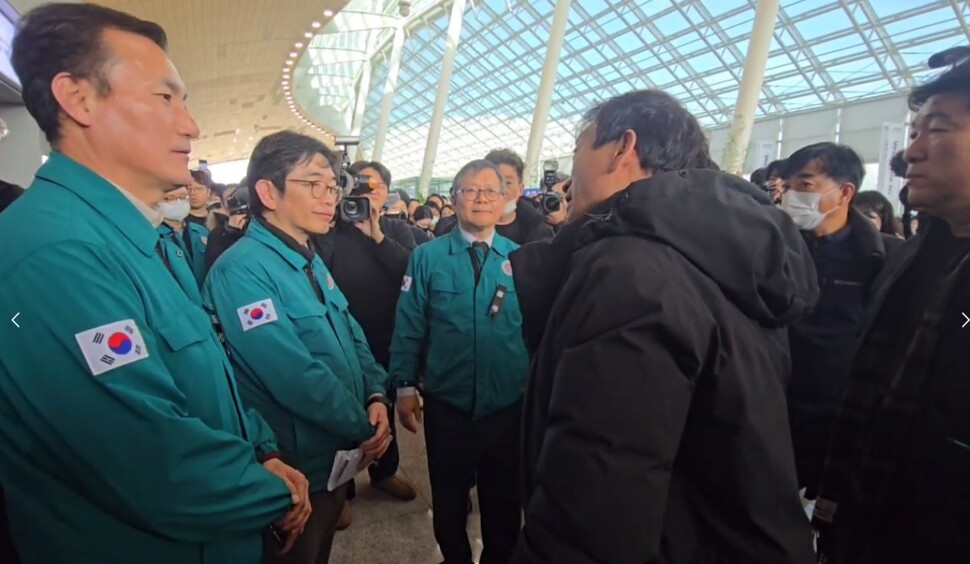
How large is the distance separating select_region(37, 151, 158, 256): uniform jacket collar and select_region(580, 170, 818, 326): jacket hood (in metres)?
0.92

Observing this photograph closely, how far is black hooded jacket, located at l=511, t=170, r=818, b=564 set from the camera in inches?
35.8

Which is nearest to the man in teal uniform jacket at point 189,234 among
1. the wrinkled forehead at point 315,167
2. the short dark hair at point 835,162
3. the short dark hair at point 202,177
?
the short dark hair at point 202,177

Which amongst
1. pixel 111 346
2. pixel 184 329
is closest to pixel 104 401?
pixel 111 346

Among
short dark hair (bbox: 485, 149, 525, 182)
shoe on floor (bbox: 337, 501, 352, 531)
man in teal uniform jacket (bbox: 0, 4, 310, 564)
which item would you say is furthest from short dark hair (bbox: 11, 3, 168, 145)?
short dark hair (bbox: 485, 149, 525, 182)

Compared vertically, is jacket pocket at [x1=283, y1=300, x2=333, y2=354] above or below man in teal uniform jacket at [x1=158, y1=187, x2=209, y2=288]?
below

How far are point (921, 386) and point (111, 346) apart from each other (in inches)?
67.4

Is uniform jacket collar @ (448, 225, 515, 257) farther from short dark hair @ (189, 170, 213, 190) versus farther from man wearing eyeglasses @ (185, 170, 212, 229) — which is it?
short dark hair @ (189, 170, 213, 190)

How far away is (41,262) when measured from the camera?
0.91m

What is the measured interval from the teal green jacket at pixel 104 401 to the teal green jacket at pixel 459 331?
122 centimetres

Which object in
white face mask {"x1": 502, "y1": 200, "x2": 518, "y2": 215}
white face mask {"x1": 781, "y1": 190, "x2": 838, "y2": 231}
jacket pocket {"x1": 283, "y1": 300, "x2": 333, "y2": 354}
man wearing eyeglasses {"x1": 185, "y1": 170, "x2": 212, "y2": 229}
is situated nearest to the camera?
jacket pocket {"x1": 283, "y1": 300, "x2": 333, "y2": 354}

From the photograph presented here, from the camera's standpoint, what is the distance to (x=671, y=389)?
0.92 m

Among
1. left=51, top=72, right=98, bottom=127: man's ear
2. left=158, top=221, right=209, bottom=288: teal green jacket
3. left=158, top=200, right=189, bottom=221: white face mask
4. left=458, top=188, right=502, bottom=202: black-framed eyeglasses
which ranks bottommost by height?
left=158, top=221, right=209, bottom=288: teal green jacket

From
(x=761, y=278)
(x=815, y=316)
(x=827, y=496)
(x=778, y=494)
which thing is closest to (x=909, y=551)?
(x=827, y=496)

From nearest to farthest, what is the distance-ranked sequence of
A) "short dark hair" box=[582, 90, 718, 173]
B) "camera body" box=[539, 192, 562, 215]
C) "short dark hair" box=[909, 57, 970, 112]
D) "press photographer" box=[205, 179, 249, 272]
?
1. "short dark hair" box=[582, 90, 718, 173]
2. "short dark hair" box=[909, 57, 970, 112]
3. "press photographer" box=[205, 179, 249, 272]
4. "camera body" box=[539, 192, 562, 215]
